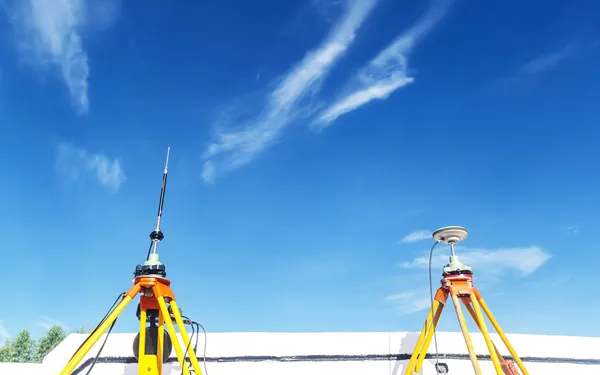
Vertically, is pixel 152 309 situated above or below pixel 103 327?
above

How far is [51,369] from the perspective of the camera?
15.5ft

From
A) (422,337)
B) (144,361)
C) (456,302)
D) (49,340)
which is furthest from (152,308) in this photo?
(49,340)

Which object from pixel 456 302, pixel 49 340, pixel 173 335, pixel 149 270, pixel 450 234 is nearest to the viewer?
pixel 173 335

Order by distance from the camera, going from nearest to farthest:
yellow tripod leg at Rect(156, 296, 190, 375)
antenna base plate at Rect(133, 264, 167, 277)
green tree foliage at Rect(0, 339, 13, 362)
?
yellow tripod leg at Rect(156, 296, 190, 375), antenna base plate at Rect(133, 264, 167, 277), green tree foliage at Rect(0, 339, 13, 362)

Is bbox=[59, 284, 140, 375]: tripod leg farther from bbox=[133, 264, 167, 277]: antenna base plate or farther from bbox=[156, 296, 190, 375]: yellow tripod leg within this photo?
bbox=[156, 296, 190, 375]: yellow tripod leg

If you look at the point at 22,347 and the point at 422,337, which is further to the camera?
the point at 22,347

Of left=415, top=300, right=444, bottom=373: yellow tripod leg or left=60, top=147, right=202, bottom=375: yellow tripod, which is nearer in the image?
left=60, top=147, right=202, bottom=375: yellow tripod

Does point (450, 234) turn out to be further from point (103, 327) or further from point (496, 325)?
point (103, 327)

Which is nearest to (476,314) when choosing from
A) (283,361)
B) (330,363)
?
(330,363)

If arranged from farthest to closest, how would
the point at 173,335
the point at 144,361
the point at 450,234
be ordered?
the point at 450,234, the point at 144,361, the point at 173,335

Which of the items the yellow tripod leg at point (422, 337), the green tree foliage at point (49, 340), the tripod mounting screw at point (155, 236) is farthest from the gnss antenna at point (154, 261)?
the green tree foliage at point (49, 340)

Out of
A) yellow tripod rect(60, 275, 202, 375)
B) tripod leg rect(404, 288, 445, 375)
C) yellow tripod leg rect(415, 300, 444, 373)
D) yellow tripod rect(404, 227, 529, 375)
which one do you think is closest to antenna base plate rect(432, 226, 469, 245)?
yellow tripod rect(404, 227, 529, 375)

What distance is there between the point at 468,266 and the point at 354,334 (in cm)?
179

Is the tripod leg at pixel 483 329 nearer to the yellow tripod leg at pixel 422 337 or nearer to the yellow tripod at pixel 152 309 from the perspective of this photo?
the yellow tripod leg at pixel 422 337
